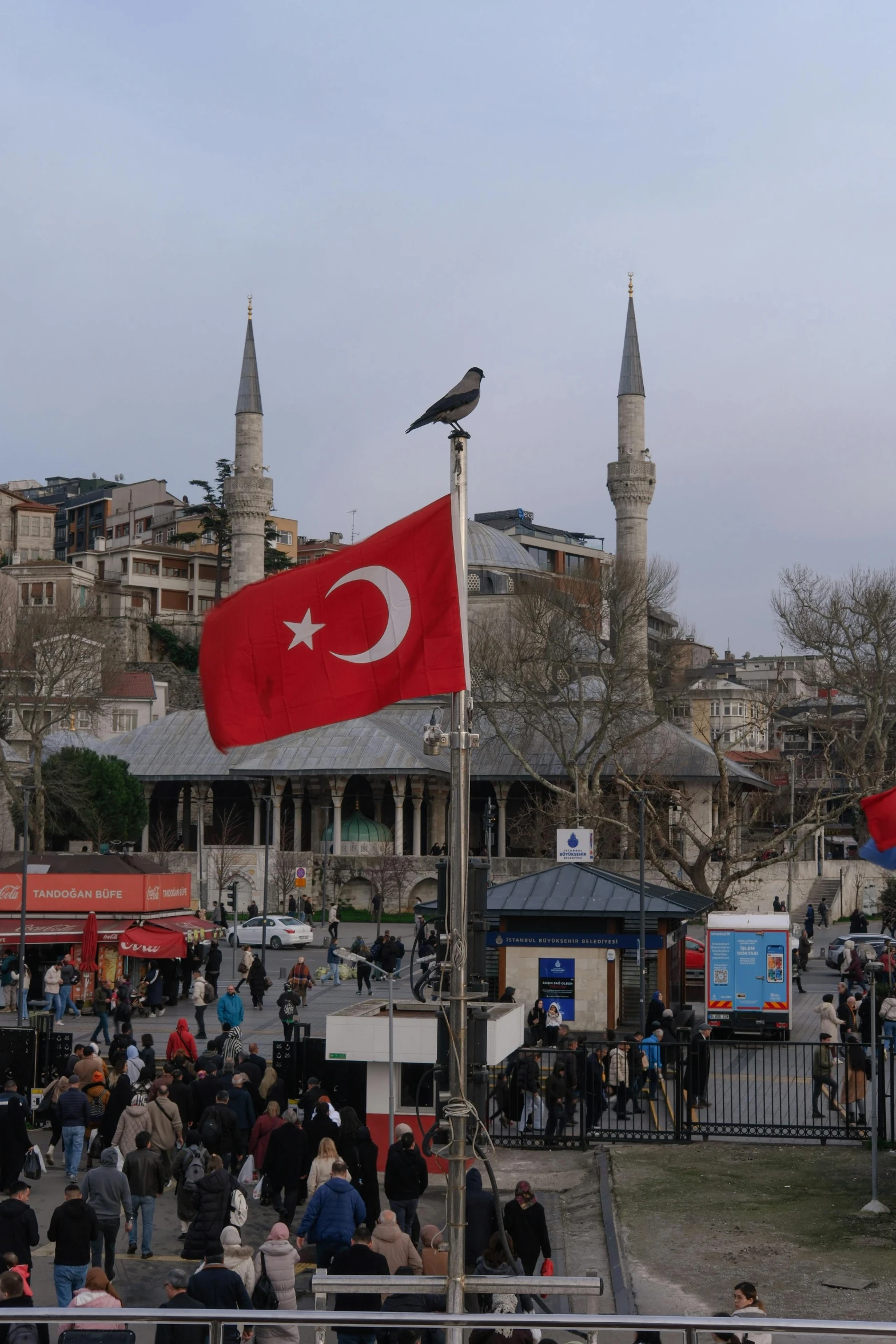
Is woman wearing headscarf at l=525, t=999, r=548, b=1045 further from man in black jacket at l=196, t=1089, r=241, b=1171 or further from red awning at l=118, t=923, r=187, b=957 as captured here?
man in black jacket at l=196, t=1089, r=241, b=1171

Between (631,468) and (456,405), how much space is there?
61564 millimetres

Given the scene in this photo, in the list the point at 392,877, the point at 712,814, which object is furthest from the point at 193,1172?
the point at 712,814

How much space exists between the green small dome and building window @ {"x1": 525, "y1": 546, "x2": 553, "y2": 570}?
55510 mm

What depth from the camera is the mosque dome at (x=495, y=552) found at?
9969 cm

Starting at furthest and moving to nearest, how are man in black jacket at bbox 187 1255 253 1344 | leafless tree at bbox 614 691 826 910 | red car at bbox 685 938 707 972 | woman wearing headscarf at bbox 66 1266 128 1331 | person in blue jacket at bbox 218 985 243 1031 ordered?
leafless tree at bbox 614 691 826 910 → red car at bbox 685 938 707 972 → person in blue jacket at bbox 218 985 243 1031 → man in black jacket at bbox 187 1255 253 1344 → woman wearing headscarf at bbox 66 1266 128 1331

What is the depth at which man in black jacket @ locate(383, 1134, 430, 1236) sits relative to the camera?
13.0 meters

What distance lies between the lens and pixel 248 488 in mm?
73625

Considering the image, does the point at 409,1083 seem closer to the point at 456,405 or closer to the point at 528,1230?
the point at 528,1230

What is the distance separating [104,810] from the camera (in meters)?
61.1

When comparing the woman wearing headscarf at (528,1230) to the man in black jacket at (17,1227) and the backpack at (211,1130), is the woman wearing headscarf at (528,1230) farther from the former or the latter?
the backpack at (211,1130)

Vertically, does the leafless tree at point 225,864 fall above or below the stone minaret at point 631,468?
below

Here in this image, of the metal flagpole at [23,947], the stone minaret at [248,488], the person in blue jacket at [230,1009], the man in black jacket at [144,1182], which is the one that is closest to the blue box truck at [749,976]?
the person in blue jacket at [230,1009]

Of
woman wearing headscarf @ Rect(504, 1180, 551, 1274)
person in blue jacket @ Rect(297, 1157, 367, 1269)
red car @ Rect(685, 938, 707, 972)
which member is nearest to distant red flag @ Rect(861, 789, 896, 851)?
woman wearing headscarf @ Rect(504, 1180, 551, 1274)

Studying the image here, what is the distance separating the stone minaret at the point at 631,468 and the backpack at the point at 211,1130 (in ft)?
174
